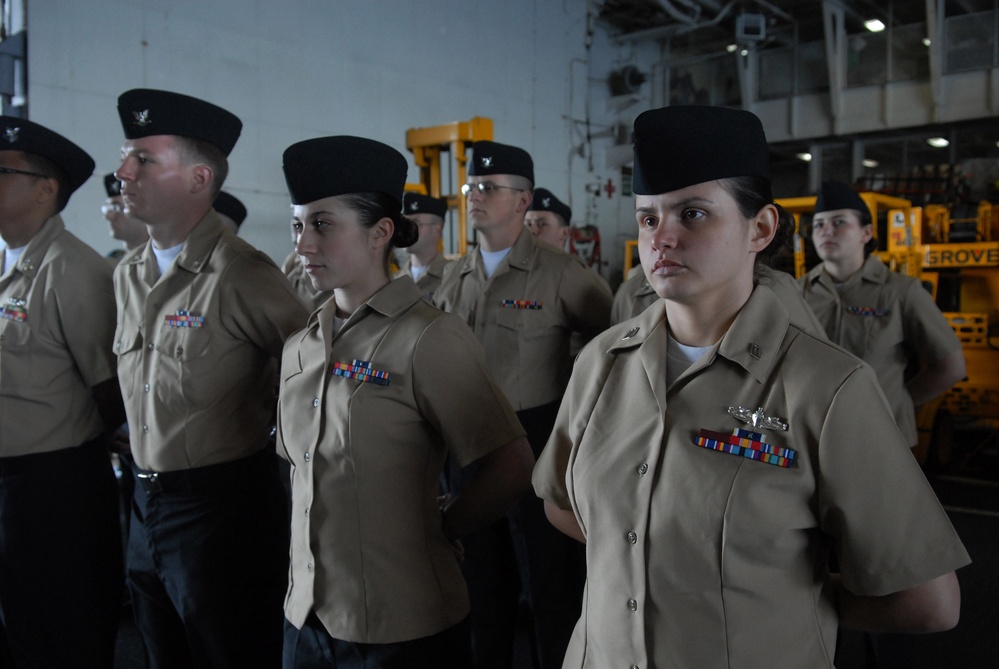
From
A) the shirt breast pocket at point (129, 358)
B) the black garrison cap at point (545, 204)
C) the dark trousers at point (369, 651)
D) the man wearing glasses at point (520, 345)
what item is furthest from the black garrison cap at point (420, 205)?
the dark trousers at point (369, 651)

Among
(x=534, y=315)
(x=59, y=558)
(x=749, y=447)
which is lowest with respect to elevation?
(x=59, y=558)

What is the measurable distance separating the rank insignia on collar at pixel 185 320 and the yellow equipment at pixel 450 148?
15.2 ft

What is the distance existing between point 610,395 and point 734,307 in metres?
0.25

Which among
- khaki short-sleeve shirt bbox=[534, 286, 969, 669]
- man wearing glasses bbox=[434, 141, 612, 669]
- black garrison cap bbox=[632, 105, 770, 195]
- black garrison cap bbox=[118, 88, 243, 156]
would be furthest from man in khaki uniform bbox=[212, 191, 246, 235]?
khaki short-sleeve shirt bbox=[534, 286, 969, 669]

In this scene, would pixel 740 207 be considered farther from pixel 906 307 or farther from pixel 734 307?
pixel 906 307

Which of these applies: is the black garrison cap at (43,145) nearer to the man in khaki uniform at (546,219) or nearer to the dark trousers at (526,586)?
the dark trousers at (526,586)

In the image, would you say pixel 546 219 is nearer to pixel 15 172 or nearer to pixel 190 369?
pixel 15 172

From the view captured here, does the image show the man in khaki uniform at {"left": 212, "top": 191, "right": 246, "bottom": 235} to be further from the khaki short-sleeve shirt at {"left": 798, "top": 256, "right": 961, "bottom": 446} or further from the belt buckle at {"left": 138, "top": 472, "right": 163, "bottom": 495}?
the khaki short-sleeve shirt at {"left": 798, "top": 256, "right": 961, "bottom": 446}

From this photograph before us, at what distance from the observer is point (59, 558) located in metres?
2.30

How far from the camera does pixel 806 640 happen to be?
3.70ft

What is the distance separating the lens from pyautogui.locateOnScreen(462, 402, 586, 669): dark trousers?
8.86ft

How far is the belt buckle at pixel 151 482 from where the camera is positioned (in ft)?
6.52

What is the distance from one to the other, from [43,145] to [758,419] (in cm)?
240

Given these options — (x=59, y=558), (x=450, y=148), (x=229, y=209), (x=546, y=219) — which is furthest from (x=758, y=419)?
(x=450, y=148)
